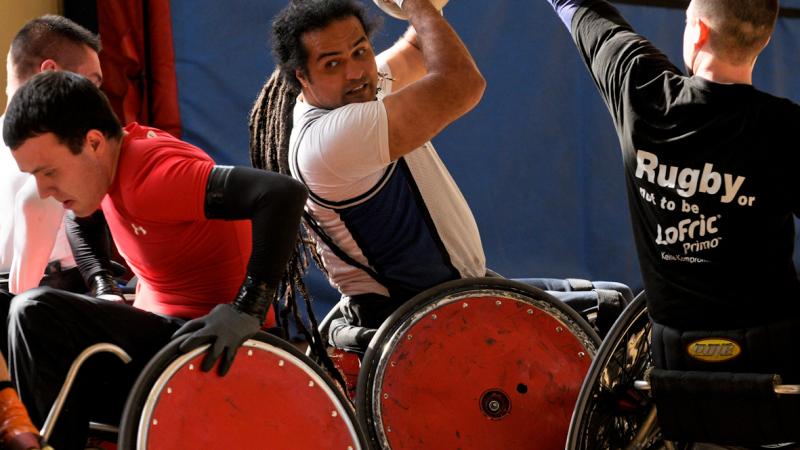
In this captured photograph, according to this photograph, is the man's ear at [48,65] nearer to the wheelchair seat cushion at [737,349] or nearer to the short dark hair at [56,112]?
the short dark hair at [56,112]

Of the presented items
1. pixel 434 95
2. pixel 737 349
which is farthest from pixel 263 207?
pixel 737 349

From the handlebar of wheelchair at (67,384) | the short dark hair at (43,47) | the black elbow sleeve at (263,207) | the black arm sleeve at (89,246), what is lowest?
the handlebar of wheelchair at (67,384)

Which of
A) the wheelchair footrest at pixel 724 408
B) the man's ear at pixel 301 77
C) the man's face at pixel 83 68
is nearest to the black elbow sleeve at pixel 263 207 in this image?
the man's ear at pixel 301 77

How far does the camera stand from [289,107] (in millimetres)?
3273

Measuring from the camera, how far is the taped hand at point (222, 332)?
2.32 meters

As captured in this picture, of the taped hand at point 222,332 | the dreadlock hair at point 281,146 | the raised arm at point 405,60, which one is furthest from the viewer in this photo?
the raised arm at point 405,60

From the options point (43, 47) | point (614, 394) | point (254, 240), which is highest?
point (43, 47)

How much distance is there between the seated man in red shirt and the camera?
2.28m

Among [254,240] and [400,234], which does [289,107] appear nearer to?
[400,234]

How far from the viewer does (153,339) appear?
2430 millimetres

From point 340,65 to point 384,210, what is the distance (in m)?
0.41

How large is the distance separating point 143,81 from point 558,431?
246 cm

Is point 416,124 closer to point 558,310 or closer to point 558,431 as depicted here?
point 558,310

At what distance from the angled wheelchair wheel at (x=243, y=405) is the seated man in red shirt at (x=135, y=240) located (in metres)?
0.05
